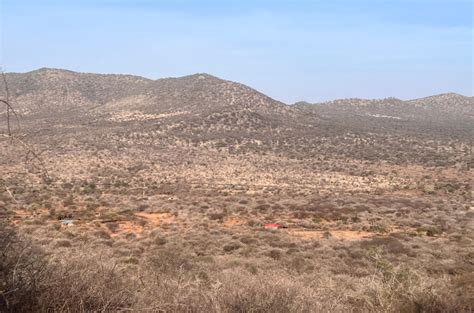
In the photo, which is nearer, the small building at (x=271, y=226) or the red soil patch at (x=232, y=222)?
the small building at (x=271, y=226)

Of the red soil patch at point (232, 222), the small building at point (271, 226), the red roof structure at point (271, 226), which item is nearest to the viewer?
the small building at point (271, 226)

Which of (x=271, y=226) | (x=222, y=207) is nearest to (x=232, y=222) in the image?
(x=271, y=226)

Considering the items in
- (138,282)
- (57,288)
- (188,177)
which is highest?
(57,288)

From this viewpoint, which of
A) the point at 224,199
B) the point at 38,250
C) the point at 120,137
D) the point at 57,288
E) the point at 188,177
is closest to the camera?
the point at 57,288

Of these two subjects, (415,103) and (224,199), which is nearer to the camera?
(224,199)

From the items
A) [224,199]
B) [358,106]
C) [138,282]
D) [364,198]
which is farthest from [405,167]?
[358,106]

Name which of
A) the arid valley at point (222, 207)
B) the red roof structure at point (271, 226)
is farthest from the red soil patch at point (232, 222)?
the red roof structure at point (271, 226)

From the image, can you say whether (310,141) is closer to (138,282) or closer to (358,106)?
(138,282)

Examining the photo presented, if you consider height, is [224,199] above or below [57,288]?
below

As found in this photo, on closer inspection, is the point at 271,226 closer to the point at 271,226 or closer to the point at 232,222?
the point at 271,226

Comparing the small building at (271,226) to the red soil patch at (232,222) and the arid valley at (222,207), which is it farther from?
the red soil patch at (232,222)

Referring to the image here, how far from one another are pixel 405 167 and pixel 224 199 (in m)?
30.6

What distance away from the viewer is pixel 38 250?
604 cm

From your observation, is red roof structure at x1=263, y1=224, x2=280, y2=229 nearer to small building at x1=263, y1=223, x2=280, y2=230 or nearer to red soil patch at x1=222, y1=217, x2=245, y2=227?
small building at x1=263, y1=223, x2=280, y2=230
